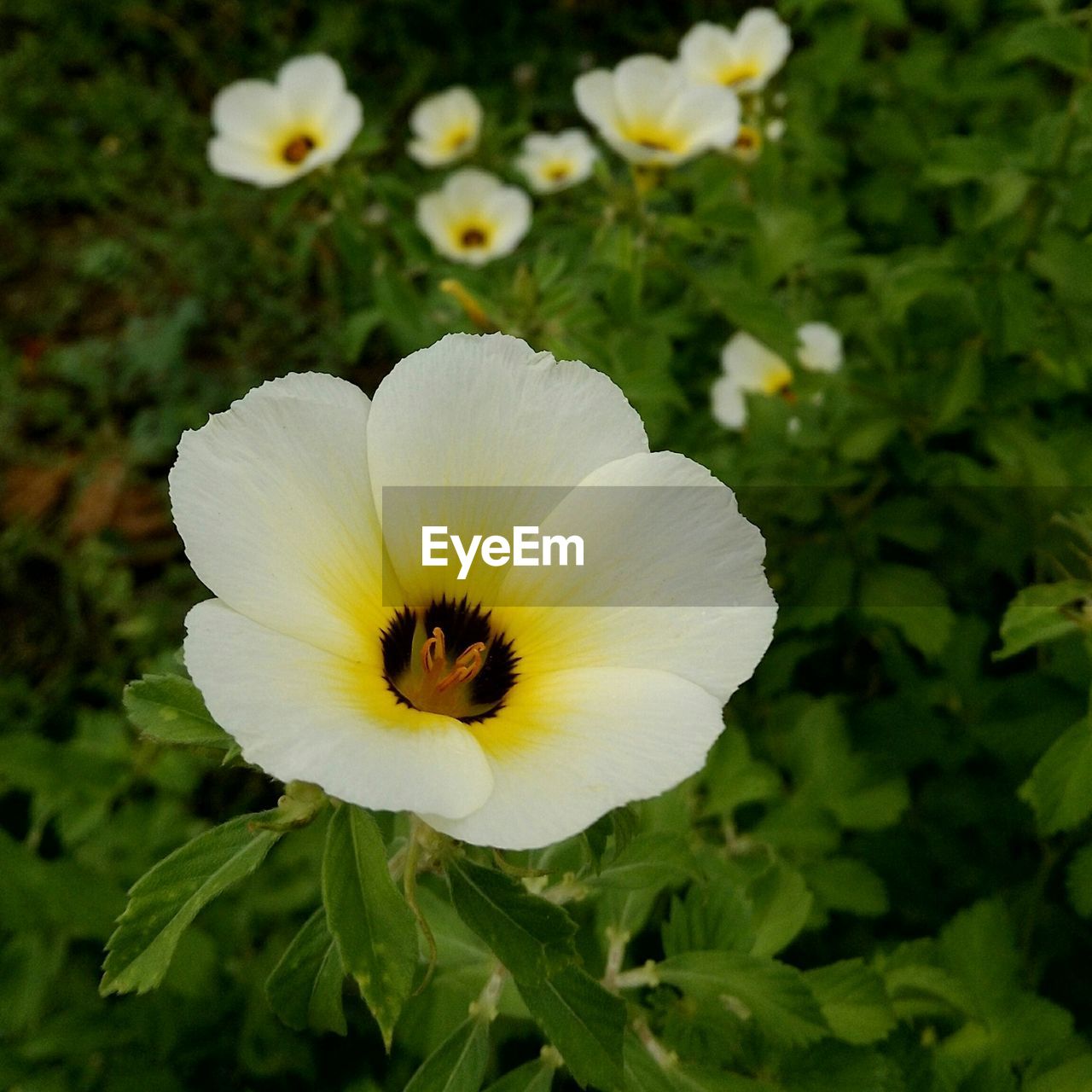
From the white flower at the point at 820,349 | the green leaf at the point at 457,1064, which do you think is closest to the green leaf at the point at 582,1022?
the green leaf at the point at 457,1064

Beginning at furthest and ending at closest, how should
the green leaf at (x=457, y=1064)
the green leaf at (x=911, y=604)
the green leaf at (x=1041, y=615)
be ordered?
the green leaf at (x=911, y=604) < the green leaf at (x=1041, y=615) < the green leaf at (x=457, y=1064)

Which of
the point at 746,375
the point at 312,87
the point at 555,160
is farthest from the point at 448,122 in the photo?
the point at 746,375

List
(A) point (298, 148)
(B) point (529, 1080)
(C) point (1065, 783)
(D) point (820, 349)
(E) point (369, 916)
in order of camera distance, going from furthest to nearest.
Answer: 1. (A) point (298, 148)
2. (D) point (820, 349)
3. (C) point (1065, 783)
4. (B) point (529, 1080)
5. (E) point (369, 916)

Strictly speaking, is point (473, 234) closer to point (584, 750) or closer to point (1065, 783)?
point (1065, 783)

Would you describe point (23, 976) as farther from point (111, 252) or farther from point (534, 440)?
point (111, 252)

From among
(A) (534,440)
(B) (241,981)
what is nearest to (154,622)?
(B) (241,981)

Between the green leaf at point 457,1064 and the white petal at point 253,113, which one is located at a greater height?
the white petal at point 253,113

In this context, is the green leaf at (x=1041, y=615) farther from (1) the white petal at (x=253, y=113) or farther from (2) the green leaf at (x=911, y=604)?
(1) the white petal at (x=253, y=113)

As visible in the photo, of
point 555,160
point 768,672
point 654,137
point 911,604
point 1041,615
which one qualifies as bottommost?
point 768,672
